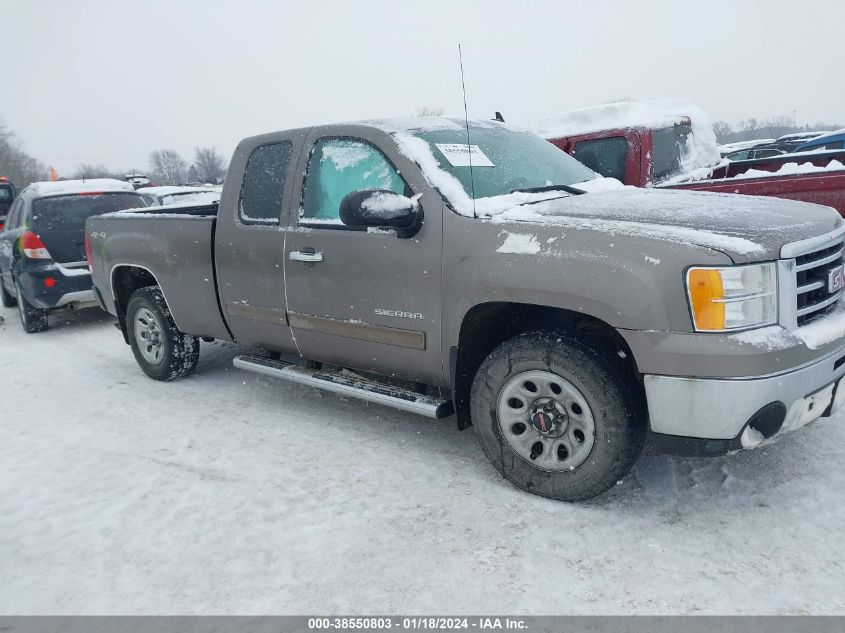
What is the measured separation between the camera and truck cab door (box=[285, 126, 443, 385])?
3.35 meters

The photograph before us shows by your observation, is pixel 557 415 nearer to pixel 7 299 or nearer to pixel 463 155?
pixel 463 155

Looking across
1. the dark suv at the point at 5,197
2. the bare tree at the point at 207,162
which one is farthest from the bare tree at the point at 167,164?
the dark suv at the point at 5,197

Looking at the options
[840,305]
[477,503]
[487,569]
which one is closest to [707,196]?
[840,305]

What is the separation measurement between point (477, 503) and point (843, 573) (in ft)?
4.97

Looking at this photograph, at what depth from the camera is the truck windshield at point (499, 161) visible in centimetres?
352

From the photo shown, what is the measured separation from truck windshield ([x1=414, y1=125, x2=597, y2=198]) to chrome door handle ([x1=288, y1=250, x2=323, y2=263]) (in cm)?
89

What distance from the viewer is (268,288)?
413 centimetres

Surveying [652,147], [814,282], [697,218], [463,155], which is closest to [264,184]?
[463,155]

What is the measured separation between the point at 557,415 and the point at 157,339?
12.1 ft

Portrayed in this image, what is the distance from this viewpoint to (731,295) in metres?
2.54

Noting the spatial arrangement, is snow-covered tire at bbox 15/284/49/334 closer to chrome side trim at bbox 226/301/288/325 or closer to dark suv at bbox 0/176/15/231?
chrome side trim at bbox 226/301/288/325

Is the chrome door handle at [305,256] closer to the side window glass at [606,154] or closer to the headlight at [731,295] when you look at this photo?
the headlight at [731,295]

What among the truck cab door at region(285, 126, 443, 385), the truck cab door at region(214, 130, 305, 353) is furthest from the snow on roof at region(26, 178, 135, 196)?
the truck cab door at region(285, 126, 443, 385)

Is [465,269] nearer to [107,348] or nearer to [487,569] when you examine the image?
[487,569]
